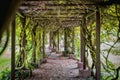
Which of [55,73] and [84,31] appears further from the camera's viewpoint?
[55,73]

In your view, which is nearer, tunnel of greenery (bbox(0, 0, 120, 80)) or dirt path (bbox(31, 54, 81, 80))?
tunnel of greenery (bbox(0, 0, 120, 80))

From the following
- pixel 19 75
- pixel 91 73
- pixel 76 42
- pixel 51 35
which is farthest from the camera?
pixel 51 35

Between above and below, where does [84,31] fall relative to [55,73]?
above

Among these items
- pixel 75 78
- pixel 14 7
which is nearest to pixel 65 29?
pixel 75 78

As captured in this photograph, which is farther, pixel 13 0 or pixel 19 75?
pixel 19 75

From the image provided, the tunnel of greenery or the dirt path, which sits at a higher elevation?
the tunnel of greenery

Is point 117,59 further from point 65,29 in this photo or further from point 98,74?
point 65,29

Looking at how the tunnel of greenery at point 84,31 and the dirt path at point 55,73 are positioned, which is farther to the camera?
the dirt path at point 55,73

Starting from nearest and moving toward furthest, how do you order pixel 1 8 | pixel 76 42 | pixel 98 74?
pixel 1 8 → pixel 98 74 → pixel 76 42

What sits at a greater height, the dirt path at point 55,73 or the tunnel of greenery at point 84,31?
the tunnel of greenery at point 84,31

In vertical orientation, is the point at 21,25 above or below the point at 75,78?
above

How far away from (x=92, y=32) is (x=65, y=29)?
432 inches

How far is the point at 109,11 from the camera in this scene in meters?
7.49

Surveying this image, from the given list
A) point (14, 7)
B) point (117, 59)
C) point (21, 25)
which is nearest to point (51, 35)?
point (117, 59)
